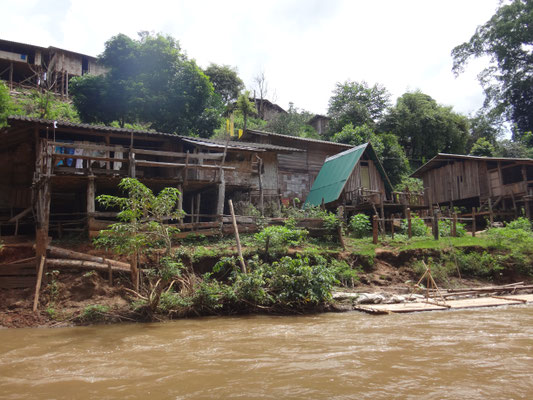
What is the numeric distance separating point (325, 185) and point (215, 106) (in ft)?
32.2

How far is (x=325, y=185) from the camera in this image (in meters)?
21.4

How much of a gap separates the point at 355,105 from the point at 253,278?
26546mm

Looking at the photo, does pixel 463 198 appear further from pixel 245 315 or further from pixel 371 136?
pixel 245 315

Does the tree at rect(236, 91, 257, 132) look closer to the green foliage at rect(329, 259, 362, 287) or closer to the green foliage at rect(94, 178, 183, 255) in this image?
the green foliage at rect(329, 259, 362, 287)

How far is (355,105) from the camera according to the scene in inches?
1309

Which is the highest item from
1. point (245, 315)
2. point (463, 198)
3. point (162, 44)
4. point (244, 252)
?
point (162, 44)

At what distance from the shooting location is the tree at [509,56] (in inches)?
1186

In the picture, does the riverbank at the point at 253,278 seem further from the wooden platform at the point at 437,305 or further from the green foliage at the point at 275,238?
the wooden platform at the point at 437,305

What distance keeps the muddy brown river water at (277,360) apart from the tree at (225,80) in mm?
29137

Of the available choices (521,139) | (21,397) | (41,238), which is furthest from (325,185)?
(521,139)

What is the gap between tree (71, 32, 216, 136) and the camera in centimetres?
2219

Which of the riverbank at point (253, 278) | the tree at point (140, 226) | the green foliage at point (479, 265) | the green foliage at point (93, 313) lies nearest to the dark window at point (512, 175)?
the riverbank at point (253, 278)

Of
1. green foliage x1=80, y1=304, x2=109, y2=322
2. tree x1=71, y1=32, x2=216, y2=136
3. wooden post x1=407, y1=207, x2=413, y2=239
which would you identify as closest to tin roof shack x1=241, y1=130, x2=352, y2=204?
tree x1=71, y1=32, x2=216, y2=136

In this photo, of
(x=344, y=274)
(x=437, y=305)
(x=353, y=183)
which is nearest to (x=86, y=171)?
(x=344, y=274)
